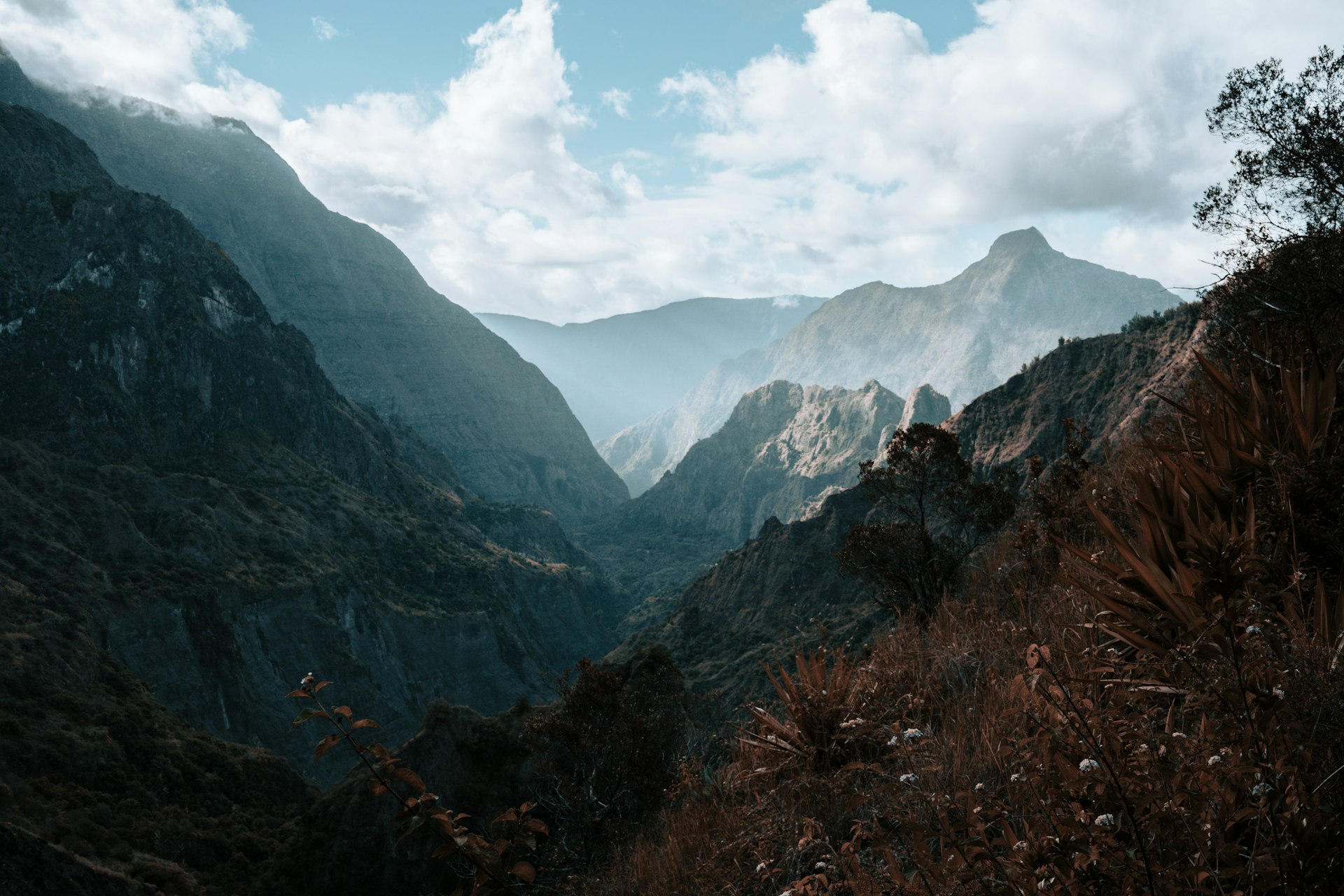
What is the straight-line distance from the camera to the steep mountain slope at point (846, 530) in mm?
60219

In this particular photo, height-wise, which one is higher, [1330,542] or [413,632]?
[1330,542]

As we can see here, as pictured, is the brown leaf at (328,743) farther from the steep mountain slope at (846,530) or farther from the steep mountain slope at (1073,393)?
the steep mountain slope at (1073,393)

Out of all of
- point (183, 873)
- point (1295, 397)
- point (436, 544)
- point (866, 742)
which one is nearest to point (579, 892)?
point (866, 742)

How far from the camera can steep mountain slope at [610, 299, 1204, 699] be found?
6022cm

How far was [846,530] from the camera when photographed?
75938mm

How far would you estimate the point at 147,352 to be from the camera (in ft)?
351

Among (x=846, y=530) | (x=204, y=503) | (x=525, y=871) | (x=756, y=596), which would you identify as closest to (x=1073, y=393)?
(x=846, y=530)

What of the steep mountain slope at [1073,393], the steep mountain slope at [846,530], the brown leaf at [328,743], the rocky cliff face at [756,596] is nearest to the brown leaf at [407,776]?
the brown leaf at [328,743]

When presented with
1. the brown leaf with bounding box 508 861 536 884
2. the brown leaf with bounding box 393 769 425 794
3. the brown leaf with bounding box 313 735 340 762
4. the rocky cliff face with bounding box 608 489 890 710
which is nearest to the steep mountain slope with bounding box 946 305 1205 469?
the rocky cliff face with bounding box 608 489 890 710

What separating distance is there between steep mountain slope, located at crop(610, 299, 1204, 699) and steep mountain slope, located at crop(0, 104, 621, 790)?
23.8 m

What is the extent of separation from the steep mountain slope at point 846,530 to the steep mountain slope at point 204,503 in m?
23.8

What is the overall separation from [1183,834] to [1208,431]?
3.22 m

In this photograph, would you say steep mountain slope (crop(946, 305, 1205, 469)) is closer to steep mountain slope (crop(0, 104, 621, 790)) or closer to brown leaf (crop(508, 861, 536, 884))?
brown leaf (crop(508, 861, 536, 884))

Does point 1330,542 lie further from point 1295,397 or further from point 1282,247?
point 1282,247
